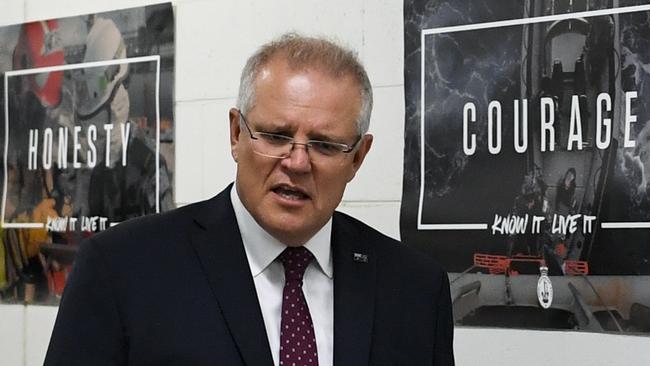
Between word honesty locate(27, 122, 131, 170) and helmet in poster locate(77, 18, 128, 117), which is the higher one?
helmet in poster locate(77, 18, 128, 117)

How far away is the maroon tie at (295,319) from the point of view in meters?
1.43

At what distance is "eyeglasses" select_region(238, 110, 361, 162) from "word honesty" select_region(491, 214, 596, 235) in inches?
28.0

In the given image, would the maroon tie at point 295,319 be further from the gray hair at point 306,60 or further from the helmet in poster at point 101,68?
the helmet in poster at point 101,68

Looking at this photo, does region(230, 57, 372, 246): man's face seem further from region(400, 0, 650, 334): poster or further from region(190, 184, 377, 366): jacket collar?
region(400, 0, 650, 334): poster

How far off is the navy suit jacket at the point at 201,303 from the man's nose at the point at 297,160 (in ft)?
0.54

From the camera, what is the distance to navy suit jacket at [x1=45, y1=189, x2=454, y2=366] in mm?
1376

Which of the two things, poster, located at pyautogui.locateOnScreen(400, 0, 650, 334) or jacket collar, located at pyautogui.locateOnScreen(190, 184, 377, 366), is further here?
poster, located at pyautogui.locateOnScreen(400, 0, 650, 334)

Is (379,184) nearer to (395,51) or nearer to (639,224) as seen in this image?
(395,51)

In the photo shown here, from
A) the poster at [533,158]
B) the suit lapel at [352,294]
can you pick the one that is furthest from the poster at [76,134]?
the suit lapel at [352,294]

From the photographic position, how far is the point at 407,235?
218cm

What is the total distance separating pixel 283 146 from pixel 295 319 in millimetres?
262

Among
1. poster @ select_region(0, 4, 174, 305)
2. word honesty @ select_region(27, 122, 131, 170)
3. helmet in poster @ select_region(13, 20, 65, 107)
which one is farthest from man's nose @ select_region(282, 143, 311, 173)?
helmet in poster @ select_region(13, 20, 65, 107)

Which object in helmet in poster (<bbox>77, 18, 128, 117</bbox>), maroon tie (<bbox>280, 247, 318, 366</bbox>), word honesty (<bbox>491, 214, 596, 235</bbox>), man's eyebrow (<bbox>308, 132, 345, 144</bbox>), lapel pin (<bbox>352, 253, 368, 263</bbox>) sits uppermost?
helmet in poster (<bbox>77, 18, 128, 117</bbox>)

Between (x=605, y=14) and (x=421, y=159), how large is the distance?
500mm
